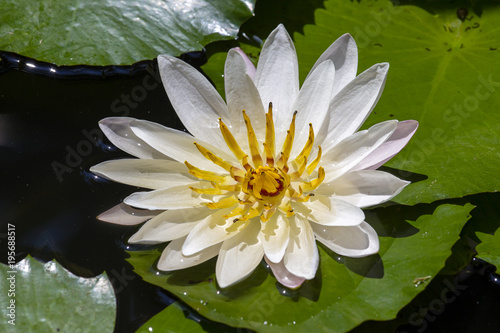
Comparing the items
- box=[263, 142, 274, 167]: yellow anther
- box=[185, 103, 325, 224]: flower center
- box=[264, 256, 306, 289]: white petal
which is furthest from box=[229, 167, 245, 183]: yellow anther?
box=[264, 256, 306, 289]: white petal

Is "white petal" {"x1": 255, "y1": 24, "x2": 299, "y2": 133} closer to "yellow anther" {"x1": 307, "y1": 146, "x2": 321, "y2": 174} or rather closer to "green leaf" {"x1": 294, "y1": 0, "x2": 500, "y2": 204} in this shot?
"yellow anther" {"x1": 307, "y1": 146, "x2": 321, "y2": 174}

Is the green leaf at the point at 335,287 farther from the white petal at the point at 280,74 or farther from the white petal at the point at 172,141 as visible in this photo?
the white petal at the point at 280,74

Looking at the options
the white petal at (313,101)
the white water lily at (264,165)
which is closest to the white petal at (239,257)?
the white water lily at (264,165)

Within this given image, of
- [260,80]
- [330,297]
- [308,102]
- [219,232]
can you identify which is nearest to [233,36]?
[260,80]

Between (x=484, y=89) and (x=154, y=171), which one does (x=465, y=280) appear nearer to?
(x=484, y=89)

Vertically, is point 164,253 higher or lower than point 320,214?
lower

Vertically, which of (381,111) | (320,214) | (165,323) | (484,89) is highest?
(484,89)
